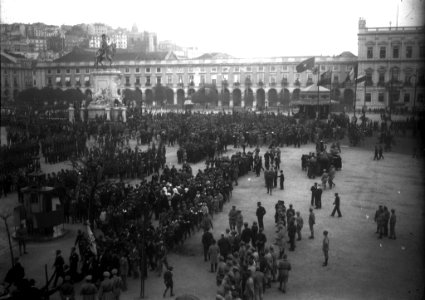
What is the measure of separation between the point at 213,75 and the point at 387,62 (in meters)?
30.9

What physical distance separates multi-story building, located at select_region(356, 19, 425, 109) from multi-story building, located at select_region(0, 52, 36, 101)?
190 feet

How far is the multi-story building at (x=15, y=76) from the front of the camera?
276 feet

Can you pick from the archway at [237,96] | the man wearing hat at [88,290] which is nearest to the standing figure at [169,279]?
the man wearing hat at [88,290]

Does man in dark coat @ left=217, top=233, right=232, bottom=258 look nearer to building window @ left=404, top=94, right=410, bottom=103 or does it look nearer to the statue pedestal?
the statue pedestal

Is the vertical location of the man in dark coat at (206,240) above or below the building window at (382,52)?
below

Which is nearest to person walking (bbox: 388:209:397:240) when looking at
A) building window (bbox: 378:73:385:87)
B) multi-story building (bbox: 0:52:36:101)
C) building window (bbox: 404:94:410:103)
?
building window (bbox: 404:94:410:103)

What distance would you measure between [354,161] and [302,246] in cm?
1572

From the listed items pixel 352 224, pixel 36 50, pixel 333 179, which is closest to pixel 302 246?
pixel 352 224

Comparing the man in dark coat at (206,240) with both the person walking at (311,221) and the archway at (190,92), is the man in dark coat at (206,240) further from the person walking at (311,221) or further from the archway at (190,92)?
the archway at (190,92)

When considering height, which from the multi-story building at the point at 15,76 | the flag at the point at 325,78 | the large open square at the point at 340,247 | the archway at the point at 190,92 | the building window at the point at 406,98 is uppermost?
the multi-story building at the point at 15,76

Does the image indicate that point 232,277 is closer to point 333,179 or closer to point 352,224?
point 352,224

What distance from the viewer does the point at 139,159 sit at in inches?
1136

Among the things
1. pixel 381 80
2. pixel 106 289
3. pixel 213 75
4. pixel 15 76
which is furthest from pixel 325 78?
pixel 15 76

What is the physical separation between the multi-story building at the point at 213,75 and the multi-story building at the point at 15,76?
1.93 m
